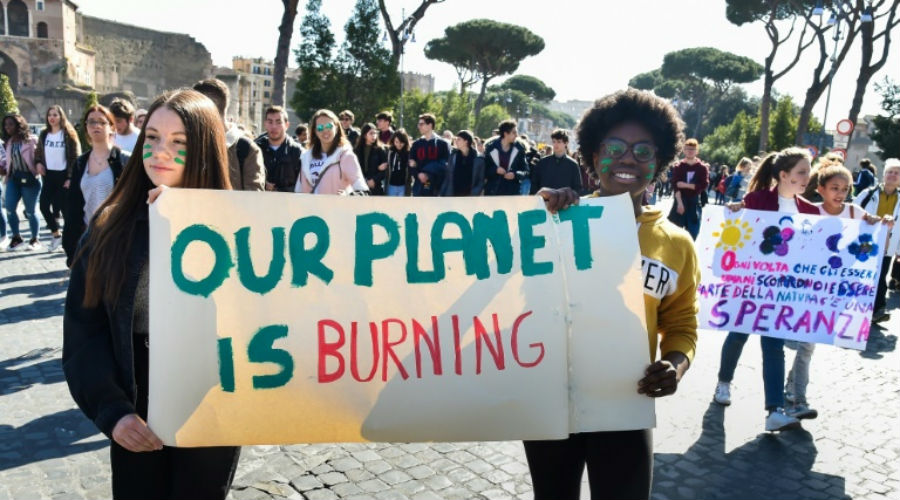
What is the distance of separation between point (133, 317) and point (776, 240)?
3.92 meters

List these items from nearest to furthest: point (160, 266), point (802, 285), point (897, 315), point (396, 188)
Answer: point (160, 266) < point (802, 285) < point (897, 315) < point (396, 188)

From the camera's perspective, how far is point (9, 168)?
28.5 feet

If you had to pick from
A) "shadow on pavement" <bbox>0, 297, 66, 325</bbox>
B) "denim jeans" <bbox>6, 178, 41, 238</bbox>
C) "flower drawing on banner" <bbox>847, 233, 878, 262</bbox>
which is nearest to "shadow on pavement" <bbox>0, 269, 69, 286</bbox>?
"shadow on pavement" <bbox>0, 297, 66, 325</bbox>

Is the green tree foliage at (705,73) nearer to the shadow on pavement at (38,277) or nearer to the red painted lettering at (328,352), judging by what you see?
the shadow on pavement at (38,277)

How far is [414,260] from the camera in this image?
194 centimetres

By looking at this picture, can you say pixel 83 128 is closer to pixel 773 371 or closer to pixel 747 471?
pixel 773 371

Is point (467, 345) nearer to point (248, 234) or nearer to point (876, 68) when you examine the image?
point (248, 234)

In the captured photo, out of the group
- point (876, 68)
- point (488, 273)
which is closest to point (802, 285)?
point (488, 273)

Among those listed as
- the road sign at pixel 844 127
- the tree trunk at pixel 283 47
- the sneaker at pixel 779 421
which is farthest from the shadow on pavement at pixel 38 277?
the road sign at pixel 844 127

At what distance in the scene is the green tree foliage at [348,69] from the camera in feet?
106

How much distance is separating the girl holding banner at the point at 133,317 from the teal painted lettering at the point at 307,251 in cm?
30

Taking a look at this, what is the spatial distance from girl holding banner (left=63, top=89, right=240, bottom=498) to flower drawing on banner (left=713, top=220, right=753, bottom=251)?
3.56 metres

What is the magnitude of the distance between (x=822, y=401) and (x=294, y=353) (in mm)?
4180

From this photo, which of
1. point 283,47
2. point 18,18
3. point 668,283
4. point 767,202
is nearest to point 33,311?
point 668,283
